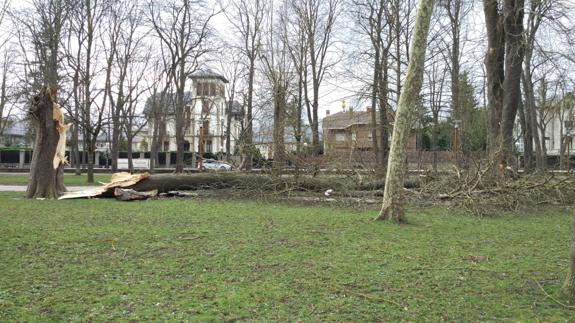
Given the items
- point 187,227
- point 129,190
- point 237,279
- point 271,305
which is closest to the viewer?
point 271,305

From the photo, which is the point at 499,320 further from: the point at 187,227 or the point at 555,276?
the point at 187,227

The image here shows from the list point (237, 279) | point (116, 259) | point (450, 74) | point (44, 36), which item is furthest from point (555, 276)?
point (44, 36)

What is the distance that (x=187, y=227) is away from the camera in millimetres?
7762

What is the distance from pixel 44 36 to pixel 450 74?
66.8 feet

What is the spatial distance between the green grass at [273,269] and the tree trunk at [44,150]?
14.8ft

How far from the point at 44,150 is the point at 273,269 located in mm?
10439

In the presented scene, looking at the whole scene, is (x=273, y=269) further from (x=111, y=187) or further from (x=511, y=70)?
(x=511, y=70)

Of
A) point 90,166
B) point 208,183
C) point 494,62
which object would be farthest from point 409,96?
point 90,166

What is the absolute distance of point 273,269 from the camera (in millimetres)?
5027

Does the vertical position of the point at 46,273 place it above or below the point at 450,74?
below

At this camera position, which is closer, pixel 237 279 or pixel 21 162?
pixel 237 279

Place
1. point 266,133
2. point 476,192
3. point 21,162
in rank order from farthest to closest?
point 21,162 → point 266,133 → point 476,192

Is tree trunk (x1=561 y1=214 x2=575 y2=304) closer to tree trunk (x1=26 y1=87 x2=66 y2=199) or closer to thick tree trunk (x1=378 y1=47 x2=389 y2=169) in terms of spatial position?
thick tree trunk (x1=378 y1=47 x2=389 y2=169)

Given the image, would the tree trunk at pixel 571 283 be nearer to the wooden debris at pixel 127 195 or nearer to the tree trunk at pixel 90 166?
the wooden debris at pixel 127 195
